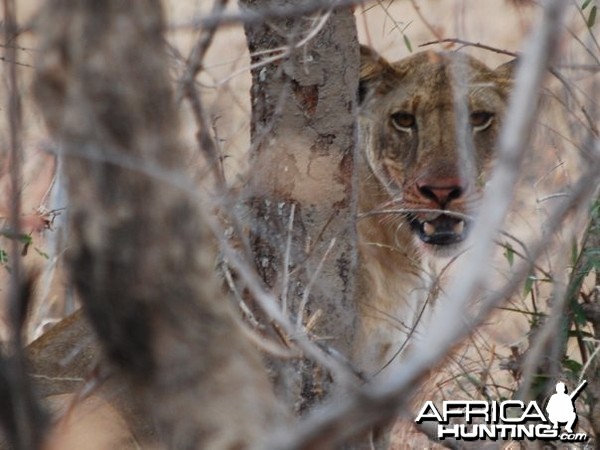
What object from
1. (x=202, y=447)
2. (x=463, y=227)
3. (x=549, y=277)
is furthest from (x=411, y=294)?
(x=202, y=447)

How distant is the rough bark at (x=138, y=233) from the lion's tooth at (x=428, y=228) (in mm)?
2465

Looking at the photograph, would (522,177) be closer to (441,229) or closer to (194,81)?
(441,229)

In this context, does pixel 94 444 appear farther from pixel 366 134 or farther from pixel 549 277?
pixel 366 134

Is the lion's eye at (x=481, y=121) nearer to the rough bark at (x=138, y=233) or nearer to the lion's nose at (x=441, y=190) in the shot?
the lion's nose at (x=441, y=190)

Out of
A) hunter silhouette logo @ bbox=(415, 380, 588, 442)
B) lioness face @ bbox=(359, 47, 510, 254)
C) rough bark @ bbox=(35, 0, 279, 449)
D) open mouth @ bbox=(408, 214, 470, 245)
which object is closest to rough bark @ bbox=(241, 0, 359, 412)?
hunter silhouette logo @ bbox=(415, 380, 588, 442)

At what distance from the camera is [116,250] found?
139 cm

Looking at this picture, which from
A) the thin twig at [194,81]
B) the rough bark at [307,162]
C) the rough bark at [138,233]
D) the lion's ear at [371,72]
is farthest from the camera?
the lion's ear at [371,72]

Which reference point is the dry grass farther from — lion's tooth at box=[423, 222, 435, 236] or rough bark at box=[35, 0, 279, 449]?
rough bark at box=[35, 0, 279, 449]

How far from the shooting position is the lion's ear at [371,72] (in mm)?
3805

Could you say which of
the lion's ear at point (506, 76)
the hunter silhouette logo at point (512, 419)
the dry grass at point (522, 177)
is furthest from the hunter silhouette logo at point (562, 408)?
the lion's ear at point (506, 76)

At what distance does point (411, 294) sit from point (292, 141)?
1.07 metres

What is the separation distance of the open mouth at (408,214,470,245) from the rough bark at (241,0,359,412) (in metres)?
0.81

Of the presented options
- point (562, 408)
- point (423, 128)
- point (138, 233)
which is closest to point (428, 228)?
point (423, 128)

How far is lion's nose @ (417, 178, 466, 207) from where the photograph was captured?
359 centimetres
